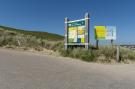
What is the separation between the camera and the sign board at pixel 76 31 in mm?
17327

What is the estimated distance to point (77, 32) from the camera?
17828 mm

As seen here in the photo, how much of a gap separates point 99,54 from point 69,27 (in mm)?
4381

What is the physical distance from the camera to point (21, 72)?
9375 mm

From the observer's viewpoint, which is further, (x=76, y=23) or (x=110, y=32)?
(x=76, y=23)

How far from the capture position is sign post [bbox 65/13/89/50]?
54.9 feet

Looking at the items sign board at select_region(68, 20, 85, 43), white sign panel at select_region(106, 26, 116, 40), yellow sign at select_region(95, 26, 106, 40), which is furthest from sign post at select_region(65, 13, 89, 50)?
white sign panel at select_region(106, 26, 116, 40)

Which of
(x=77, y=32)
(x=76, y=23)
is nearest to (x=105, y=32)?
(x=77, y=32)

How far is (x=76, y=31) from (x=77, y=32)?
0.50 ft

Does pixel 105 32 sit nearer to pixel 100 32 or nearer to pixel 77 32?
pixel 100 32

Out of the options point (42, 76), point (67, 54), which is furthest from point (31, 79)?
point (67, 54)

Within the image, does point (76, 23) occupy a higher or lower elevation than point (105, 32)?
higher

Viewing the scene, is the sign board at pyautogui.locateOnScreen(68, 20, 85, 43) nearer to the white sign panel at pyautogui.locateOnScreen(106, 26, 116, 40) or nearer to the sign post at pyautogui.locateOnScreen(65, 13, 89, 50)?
the sign post at pyautogui.locateOnScreen(65, 13, 89, 50)

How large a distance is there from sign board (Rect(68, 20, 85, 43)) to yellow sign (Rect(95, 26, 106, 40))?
4.58 feet

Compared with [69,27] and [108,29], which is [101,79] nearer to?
[108,29]
